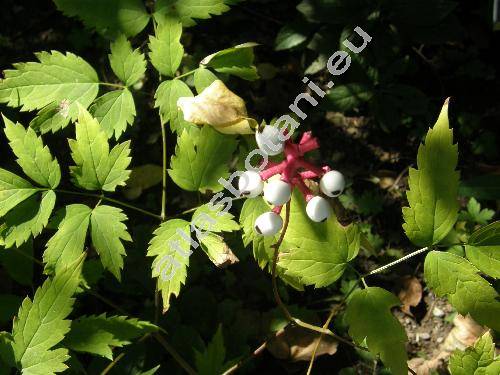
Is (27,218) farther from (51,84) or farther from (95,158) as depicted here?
(51,84)

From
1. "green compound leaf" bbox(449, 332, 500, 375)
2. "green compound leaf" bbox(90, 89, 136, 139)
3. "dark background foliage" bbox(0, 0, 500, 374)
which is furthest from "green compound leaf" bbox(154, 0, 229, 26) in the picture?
"green compound leaf" bbox(449, 332, 500, 375)

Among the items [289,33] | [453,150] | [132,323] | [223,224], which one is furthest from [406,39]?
[132,323]

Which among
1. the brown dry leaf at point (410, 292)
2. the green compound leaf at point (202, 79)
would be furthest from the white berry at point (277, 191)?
the brown dry leaf at point (410, 292)

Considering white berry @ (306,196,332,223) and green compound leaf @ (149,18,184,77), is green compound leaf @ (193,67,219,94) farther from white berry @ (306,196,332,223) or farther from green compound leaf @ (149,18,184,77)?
white berry @ (306,196,332,223)

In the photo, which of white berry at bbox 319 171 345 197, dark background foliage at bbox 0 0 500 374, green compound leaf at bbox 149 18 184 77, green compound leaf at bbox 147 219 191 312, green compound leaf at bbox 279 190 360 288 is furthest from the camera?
dark background foliage at bbox 0 0 500 374

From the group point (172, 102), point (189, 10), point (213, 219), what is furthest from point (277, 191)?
point (189, 10)

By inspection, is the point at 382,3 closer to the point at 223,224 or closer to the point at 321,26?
the point at 321,26

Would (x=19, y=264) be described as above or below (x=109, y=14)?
below
